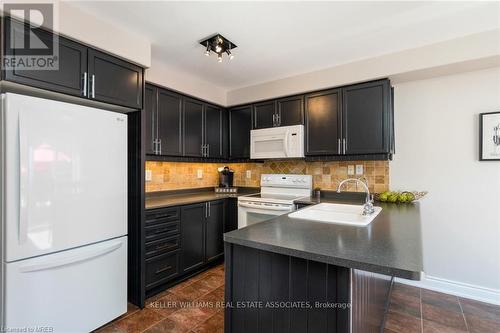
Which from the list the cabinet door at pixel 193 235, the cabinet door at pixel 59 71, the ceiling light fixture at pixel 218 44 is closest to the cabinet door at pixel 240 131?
the cabinet door at pixel 193 235

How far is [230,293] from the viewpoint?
1329 millimetres

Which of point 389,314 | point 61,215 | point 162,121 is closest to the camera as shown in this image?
point 61,215

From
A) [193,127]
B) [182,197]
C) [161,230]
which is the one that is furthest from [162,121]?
[161,230]

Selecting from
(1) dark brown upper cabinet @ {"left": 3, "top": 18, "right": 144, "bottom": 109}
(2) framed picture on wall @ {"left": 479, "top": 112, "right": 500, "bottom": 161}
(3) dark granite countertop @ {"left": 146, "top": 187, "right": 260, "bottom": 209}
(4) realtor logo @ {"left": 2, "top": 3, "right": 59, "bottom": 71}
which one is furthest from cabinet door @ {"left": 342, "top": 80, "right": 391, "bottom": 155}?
(4) realtor logo @ {"left": 2, "top": 3, "right": 59, "bottom": 71}

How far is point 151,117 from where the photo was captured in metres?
2.58

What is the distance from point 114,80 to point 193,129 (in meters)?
1.21

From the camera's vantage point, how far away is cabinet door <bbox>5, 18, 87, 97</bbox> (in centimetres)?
145

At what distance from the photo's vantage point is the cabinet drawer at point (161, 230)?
2.26 meters

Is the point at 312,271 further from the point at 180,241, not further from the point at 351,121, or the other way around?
the point at 351,121

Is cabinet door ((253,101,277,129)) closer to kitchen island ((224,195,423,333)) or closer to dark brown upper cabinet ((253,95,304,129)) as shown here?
dark brown upper cabinet ((253,95,304,129))

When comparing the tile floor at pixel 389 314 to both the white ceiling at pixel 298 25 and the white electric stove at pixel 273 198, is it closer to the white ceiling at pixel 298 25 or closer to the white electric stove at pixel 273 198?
the white electric stove at pixel 273 198

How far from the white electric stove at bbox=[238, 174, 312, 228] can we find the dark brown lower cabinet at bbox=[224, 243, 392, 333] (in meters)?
1.38

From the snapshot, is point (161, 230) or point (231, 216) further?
point (231, 216)

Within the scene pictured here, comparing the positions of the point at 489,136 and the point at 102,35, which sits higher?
the point at 102,35
